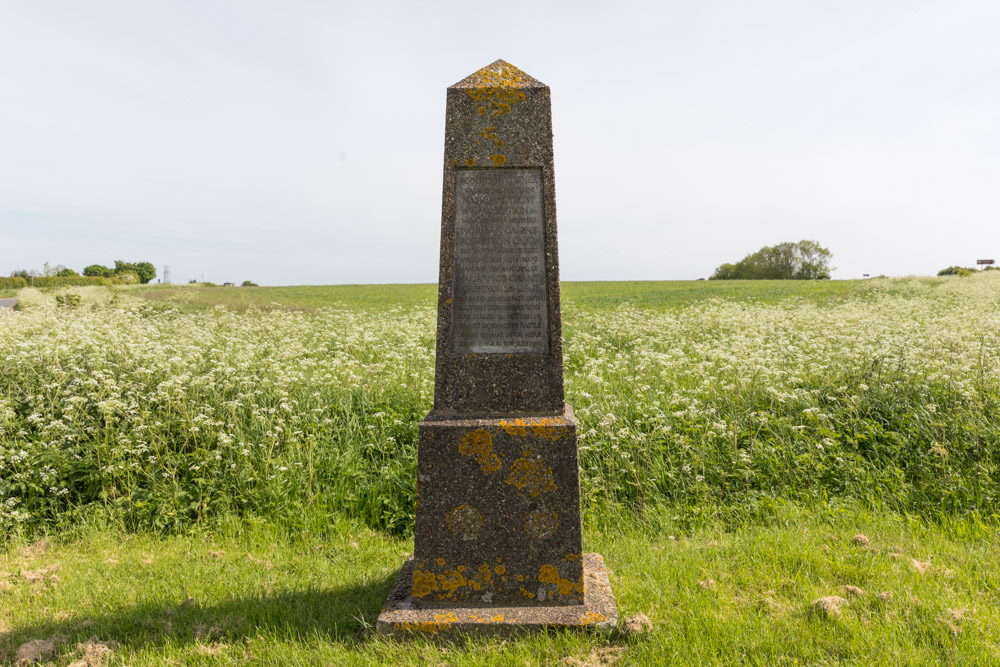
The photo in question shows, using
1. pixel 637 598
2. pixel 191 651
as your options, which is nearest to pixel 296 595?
pixel 191 651

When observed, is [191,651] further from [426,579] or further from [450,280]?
[450,280]

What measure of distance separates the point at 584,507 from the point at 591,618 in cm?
208

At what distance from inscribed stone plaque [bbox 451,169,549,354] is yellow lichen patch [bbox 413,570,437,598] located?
140 cm

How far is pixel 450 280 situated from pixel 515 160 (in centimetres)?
86

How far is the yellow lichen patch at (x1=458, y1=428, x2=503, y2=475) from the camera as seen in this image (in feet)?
11.6

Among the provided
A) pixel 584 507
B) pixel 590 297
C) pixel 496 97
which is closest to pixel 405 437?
pixel 584 507

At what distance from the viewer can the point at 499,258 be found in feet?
12.1

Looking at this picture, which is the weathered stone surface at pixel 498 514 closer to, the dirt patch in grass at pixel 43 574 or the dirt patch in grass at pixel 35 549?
the dirt patch in grass at pixel 43 574

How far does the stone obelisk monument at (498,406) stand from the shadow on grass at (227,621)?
0.44m

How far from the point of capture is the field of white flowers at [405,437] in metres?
5.54

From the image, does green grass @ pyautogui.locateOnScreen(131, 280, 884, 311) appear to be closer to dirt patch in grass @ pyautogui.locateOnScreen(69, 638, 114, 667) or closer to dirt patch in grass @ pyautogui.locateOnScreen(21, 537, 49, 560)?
dirt patch in grass @ pyautogui.locateOnScreen(21, 537, 49, 560)

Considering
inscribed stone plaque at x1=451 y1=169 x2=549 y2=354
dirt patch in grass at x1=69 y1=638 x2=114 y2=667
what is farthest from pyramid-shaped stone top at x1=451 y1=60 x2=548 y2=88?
dirt patch in grass at x1=69 y1=638 x2=114 y2=667

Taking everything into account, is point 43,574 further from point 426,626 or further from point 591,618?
point 591,618

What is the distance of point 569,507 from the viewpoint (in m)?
3.58
